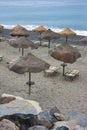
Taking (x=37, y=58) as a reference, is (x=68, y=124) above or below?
below

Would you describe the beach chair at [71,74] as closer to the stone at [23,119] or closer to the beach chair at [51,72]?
the beach chair at [51,72]

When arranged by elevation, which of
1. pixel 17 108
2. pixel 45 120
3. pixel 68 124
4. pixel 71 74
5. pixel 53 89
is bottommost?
pixel 53 89

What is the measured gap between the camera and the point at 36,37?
38.8m

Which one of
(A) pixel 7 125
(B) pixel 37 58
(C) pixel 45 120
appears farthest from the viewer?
(B) pixel 37 58

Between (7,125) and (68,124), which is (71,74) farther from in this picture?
(7,125)

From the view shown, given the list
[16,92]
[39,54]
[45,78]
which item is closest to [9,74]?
[45,78]

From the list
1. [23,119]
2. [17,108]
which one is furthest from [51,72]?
[23,119]

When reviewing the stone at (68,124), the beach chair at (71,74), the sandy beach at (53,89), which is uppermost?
the stone at (68,124)

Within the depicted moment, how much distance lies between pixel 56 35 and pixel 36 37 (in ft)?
33.3

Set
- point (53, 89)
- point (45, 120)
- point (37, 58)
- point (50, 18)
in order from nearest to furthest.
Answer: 1. point (45, 120)
2. point (37, 58)
3. point (53, 89)
4. point (50, 18)

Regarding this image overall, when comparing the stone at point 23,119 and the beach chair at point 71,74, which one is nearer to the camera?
the stone at point 23,119

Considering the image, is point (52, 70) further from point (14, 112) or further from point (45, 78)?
point (14, 112)

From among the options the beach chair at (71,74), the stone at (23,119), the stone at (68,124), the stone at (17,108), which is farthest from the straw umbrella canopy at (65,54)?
the stone at (23,119)

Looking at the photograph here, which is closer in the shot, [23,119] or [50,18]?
[23,119]
